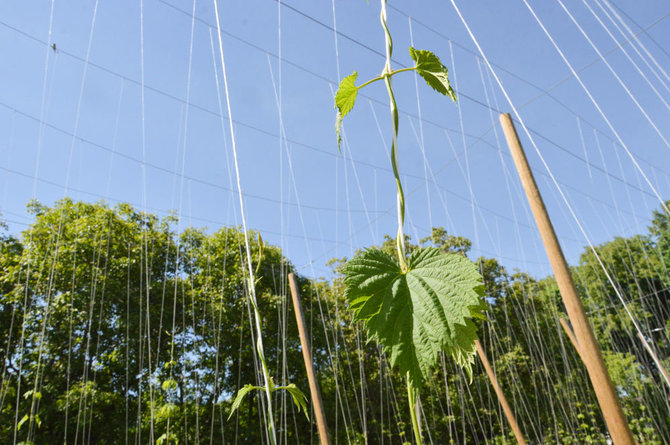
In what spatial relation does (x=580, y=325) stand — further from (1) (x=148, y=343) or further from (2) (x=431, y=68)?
(1) (x=148, y=343)

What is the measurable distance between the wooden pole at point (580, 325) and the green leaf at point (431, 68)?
401mm

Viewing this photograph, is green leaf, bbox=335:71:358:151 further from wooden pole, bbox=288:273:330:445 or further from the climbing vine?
wooden pole, bbox=288:273:330:445

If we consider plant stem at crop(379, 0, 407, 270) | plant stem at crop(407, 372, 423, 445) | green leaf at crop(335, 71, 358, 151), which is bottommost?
plant stem at crop(407, 372, 423, 445)

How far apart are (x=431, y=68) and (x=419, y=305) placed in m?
0.16

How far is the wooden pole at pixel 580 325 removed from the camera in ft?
1.54

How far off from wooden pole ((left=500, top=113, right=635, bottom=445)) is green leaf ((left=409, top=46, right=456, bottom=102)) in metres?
0.40

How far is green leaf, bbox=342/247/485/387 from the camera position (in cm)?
18

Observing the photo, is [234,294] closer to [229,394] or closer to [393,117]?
[229,394]

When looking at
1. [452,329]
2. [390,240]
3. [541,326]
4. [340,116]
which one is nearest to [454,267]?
[452,329]

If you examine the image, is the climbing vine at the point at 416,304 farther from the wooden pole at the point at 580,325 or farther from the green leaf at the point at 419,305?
the wooden pole at the point at 580,325

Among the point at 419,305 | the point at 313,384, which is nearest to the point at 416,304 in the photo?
the point at 419,305

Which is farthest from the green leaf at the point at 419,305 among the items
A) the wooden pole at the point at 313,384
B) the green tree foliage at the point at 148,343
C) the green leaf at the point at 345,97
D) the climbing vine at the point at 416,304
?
the green tree foliage at the point at 148,343

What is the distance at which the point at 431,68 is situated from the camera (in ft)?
0.87

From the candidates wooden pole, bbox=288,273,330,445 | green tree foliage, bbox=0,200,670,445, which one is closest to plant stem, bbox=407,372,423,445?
wooden pole, bbox=288,273,330,445
